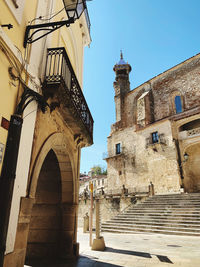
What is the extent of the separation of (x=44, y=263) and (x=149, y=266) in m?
2.54

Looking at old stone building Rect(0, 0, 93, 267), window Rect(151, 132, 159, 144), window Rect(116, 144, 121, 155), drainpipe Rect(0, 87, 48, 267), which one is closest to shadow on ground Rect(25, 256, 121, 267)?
old stone building Rect(0, 0, 93, 267)

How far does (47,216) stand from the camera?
19.1ft

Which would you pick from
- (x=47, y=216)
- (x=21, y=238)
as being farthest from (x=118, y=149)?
(x=21, y=238)

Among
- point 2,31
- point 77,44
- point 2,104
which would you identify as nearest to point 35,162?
point 2,104

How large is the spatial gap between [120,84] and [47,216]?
28.3 metres

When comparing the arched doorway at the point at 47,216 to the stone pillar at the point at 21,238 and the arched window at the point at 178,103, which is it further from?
the arched window at the point at 178,103

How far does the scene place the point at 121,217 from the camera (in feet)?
→ 49.3

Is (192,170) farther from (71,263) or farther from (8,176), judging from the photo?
(8,176)

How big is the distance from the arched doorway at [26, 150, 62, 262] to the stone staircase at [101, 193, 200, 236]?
785 centimetres

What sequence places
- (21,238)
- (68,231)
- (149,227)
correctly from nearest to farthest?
1. (21,238)
2. (68,231)
3. (149,227)

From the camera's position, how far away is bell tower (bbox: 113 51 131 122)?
30.8 m

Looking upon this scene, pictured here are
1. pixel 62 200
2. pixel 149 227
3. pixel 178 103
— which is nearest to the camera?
pixel 62 200

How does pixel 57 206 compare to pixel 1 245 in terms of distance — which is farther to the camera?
pixel 57 206

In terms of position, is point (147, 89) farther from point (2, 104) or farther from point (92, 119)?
point (2, 104)
